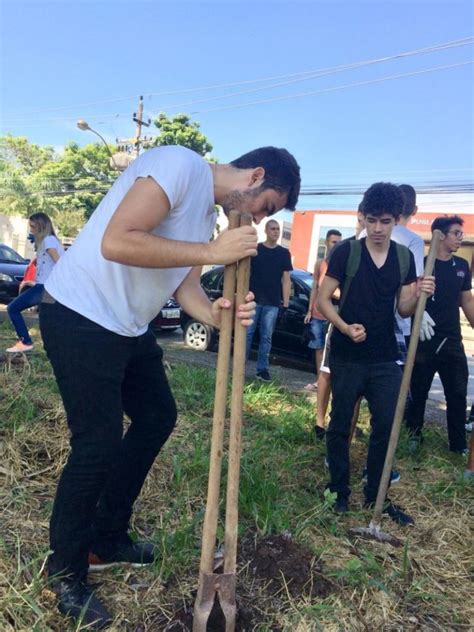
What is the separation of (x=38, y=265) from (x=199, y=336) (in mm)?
3283

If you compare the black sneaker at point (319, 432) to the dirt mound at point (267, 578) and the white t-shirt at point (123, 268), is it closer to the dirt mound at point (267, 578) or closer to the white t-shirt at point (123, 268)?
the dirt mound at point (267, 578)

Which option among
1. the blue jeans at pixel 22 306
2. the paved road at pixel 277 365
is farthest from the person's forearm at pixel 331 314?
the blue jeans at pixel 22 306

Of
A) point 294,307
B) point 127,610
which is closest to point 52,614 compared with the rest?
point 127,610

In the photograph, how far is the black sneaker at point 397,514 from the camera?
3.00 metres

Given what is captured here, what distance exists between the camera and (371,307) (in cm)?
311

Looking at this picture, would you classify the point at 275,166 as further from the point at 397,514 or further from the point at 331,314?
the point at 397,514

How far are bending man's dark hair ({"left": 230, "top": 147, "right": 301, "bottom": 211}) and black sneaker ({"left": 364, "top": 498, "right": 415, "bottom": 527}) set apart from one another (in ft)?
6.61

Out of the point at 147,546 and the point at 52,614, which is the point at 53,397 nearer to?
the point at 147,546

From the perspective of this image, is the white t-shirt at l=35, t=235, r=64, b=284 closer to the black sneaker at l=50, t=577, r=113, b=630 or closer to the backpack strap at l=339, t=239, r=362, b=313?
the backpack strap at l=339, t=239, r=362, b=313

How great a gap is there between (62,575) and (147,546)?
52 centimetres

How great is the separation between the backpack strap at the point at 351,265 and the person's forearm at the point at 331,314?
0.09 meters

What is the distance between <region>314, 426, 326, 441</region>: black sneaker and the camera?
4.06 metres

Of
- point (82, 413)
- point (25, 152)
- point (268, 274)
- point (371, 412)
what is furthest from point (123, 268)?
point (25, 152)

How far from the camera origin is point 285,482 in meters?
3.30
